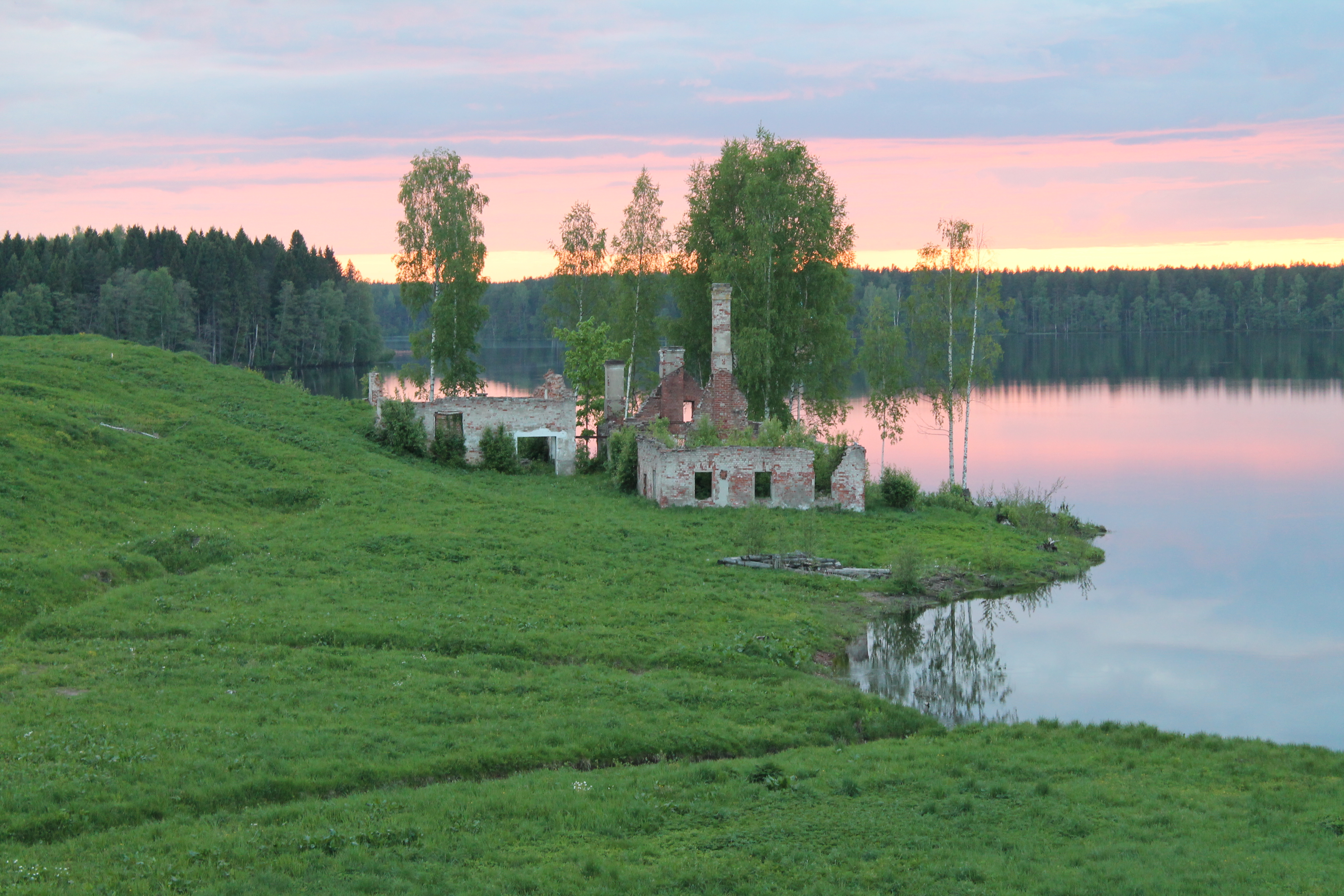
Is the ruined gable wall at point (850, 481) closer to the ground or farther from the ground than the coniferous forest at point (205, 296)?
closer to the ground

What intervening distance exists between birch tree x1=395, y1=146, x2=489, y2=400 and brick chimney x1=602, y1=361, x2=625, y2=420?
7.92 metres

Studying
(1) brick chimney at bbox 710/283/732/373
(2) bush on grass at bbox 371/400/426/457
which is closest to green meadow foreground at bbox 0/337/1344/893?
(2) bush on grass at bbox 371/400/426/457

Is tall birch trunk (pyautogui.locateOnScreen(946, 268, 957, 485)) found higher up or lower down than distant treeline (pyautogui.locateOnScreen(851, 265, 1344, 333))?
lower down

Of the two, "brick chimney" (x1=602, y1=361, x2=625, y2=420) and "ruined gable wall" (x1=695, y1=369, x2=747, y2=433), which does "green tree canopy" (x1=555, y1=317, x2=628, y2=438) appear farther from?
"ruined gable wall" (x1=695, y1=369, x2=747, y2=433)

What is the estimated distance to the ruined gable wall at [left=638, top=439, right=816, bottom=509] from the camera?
35312mm

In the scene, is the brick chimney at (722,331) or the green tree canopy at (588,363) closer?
the brick chimney at (722,331)

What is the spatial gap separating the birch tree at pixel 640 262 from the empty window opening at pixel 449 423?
10.2m

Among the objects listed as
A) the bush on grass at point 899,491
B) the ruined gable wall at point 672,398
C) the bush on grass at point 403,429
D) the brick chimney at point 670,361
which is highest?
the brick chimney at point 670,361

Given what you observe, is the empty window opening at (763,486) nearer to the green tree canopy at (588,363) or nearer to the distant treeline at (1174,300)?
the green tree canopy at (588,363)

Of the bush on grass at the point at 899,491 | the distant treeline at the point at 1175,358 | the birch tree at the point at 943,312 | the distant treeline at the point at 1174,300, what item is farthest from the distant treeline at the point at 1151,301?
the bush on grass at the point at 899,491

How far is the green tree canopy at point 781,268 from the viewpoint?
4562 cm

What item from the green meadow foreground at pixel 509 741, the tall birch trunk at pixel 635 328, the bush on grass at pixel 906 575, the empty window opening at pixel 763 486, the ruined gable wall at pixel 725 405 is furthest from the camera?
the tall birch trunk at pixel 635 328

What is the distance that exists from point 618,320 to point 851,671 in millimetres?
32070

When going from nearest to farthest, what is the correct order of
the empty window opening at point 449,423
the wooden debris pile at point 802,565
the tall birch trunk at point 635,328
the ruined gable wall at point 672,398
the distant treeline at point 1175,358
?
the wooden debris pile at point 802,565
the empty window opening at point 449,423
the ruined gable wall at point 672,398
the tall birch trunk at point 635,328
the distant treeline at point 1175,358
